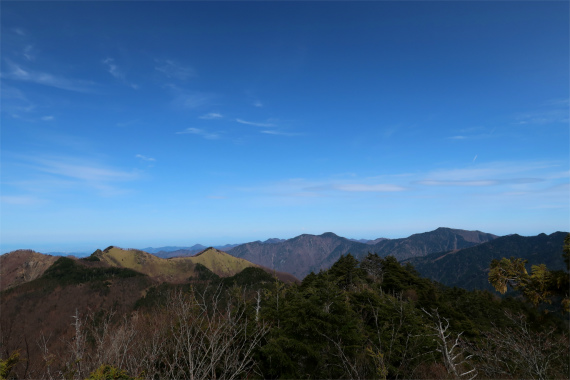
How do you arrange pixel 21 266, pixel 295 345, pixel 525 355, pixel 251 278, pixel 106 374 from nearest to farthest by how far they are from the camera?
pixel 106 374
pixel 525 355
pixel 295 345
pixel 251 278
pixel 21 266

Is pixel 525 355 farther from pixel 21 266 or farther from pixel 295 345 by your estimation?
pixel 21 266

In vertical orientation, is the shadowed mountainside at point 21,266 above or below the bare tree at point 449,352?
below

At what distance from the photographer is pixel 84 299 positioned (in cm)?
12019

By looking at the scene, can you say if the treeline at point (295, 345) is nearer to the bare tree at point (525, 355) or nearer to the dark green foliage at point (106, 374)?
the bare tree at point (525, 355)

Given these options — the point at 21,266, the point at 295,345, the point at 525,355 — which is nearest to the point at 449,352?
the point at 525,355

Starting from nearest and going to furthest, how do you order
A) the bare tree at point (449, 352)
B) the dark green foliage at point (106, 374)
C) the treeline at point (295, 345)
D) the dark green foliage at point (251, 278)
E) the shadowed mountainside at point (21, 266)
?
the dark green foliage at point (106, 374) < the bare tree at point (449, 352) < the treeline at point (295, 345) < the dark green foliage at point (251, 278) < the shadowed mountainside at point (21, 266)

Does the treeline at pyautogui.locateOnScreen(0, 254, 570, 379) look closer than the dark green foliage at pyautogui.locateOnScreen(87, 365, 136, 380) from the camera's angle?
No

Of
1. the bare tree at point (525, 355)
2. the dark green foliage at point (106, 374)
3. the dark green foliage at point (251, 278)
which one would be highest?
the dark green foliage at point (106, 374)

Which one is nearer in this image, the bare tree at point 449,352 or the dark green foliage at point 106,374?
the dark green foliage at point 106,374

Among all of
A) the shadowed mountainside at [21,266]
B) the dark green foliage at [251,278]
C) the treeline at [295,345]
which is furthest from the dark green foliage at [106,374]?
the shadowed mountainside at [21,266]

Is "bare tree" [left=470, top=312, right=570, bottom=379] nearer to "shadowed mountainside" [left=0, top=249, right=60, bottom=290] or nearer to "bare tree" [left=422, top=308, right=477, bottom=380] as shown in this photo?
"bare tree" [left=422, top=308, right=477, bottom=380]

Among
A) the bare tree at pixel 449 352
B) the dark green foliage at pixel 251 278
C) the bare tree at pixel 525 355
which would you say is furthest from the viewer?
the dark green foliage at pixel 251 278

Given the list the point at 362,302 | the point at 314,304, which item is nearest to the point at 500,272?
the point at 314,304

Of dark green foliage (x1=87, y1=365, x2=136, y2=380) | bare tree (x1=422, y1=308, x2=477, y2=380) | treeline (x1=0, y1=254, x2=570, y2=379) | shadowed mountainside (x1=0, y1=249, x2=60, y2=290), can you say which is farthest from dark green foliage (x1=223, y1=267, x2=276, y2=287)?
shadowed mountainside (x1=0, y1=249, x2=60, y2=290)
